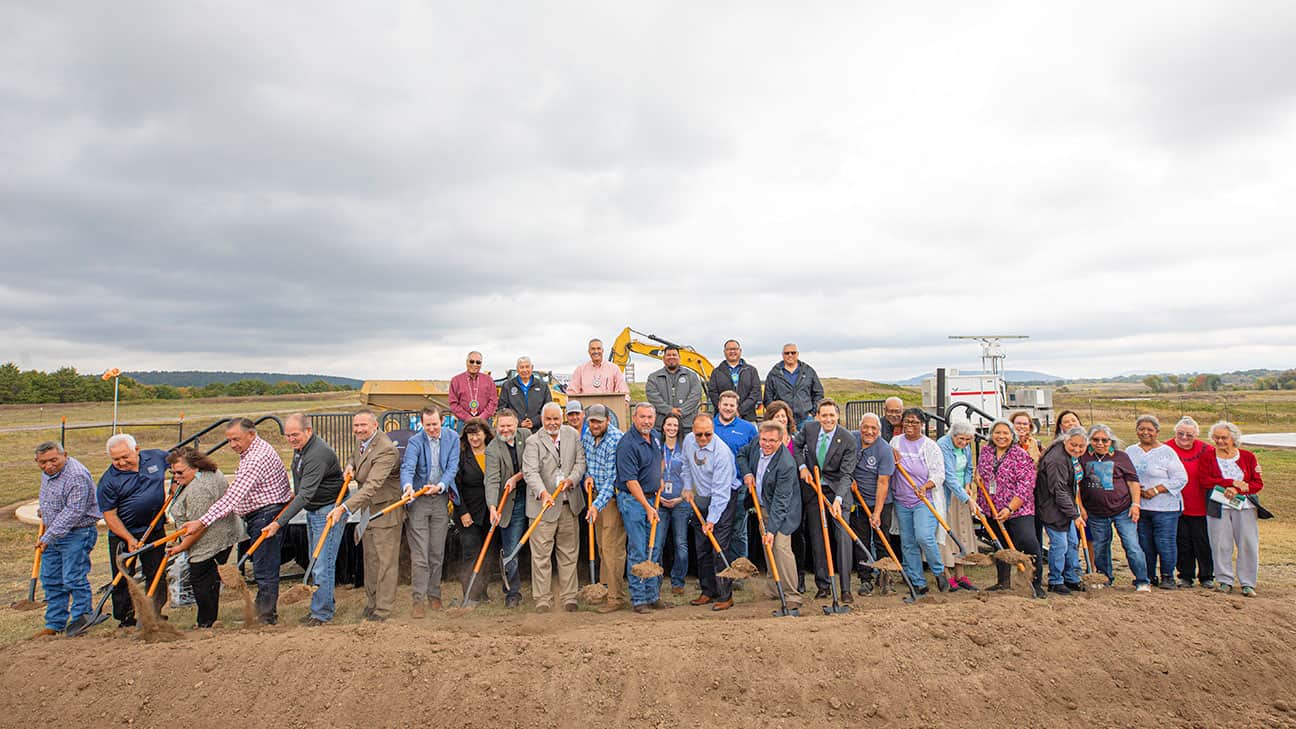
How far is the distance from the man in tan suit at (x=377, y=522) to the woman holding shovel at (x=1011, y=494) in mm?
6054

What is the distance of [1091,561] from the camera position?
23.3 ft

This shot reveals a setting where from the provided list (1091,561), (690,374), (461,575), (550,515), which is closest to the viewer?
(550,515)

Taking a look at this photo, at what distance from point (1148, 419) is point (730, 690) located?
545cm

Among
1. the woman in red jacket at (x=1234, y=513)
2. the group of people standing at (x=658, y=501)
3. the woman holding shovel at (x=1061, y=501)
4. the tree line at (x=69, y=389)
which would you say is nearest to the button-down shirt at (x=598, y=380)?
the group of people standing at (x=658, y=501)

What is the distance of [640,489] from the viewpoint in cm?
649

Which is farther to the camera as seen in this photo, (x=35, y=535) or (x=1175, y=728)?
(x=35, y=535)

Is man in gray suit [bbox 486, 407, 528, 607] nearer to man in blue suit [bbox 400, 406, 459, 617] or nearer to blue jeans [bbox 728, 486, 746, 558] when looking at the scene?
man in blue suit [bbox 400, 406, 459, 617]

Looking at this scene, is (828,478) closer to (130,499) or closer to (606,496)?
(606,496)

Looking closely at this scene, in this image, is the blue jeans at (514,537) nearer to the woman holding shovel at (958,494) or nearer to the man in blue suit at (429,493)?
the man in blue suit at (429,493)

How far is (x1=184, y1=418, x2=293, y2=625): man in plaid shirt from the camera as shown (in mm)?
6070

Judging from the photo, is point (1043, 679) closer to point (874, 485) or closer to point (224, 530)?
point (874, 485)

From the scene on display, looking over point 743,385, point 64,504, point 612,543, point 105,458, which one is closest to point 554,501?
point 612,543

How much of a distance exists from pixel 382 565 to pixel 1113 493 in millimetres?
7233

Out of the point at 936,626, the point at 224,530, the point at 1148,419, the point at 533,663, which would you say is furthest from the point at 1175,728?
the point at 224,530
